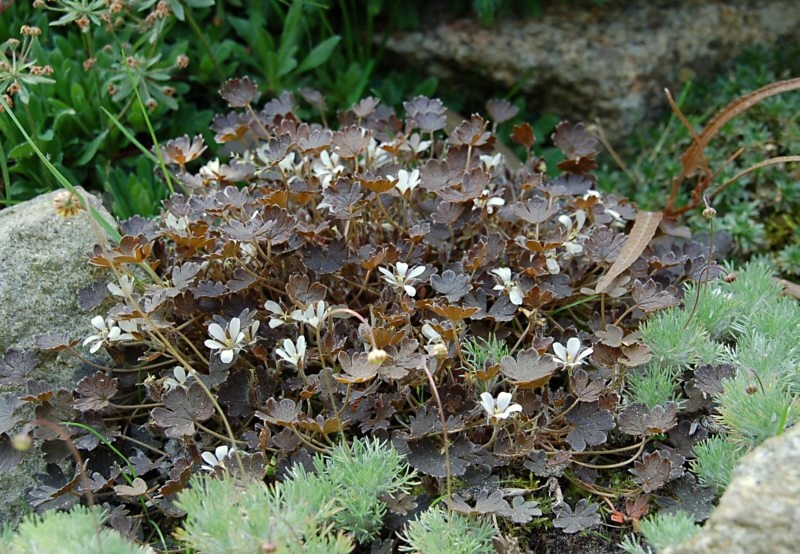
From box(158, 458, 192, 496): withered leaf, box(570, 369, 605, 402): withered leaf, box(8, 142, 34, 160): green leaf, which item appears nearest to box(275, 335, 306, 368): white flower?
box(158, 458, 192, 496): withered leaf

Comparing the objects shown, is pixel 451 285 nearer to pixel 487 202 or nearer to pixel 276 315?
pixel 487 202

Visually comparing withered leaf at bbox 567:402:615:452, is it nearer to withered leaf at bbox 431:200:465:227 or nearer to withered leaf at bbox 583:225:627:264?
withered leaf at bbox 583:225:627:264

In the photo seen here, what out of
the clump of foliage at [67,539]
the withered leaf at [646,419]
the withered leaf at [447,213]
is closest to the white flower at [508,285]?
the withered leaf at [447,213]

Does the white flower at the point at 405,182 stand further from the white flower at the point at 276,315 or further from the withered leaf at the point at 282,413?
the withered leaf at the point at 282,413

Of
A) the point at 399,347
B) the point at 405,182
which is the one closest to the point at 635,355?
the point at 399,347

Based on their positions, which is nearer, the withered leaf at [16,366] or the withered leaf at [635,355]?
the withered leaf at [635,355]

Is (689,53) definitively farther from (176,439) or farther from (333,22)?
(176,439)

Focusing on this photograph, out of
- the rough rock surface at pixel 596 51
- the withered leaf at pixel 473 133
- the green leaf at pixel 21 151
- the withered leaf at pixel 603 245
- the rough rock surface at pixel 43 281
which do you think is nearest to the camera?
the rough rock surface at pixel 43 281
